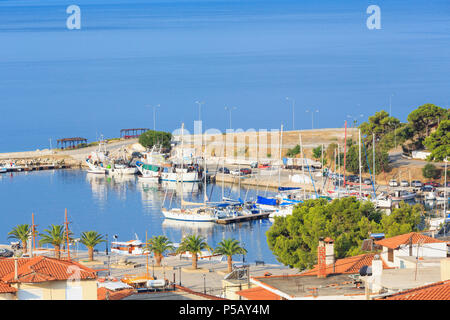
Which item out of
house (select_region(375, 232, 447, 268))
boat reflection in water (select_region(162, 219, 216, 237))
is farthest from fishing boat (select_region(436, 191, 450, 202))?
house (select_region(375, 232, 447, 268))

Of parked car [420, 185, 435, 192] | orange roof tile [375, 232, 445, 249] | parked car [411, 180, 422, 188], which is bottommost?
parked car [420, 185, 435, 192]

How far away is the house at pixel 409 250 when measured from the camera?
20.4 metres

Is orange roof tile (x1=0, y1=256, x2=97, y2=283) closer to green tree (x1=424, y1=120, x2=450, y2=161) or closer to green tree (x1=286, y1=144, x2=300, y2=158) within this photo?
green tree (x1=424, y1=120, x2=450, y2=161)

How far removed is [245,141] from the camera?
86438 millimetres

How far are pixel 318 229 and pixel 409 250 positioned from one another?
10162 millimetres

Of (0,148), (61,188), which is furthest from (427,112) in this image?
(0,148)

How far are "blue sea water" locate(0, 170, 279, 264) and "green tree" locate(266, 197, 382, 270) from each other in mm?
10456

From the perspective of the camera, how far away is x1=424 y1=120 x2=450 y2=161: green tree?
6431cm

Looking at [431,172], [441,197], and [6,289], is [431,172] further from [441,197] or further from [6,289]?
[6,289]

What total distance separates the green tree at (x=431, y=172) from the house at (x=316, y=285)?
47.3 metres

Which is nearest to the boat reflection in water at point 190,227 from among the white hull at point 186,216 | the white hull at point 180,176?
the white hull at point 186,216

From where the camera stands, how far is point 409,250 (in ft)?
67.9
